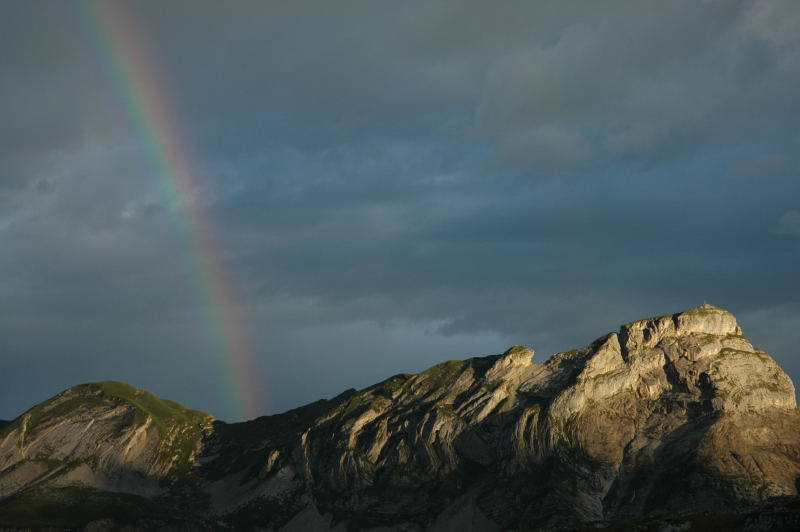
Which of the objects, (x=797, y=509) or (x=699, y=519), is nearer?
(x=797, y=509)

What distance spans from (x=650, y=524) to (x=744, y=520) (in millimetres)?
25148

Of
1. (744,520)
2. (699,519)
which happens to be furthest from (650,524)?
(744,520)

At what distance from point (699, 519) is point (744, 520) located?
1540 centimetres

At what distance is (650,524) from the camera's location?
194 meters

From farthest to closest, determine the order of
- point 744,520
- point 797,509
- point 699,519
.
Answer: point 699,519
point 744,520
point 797,509

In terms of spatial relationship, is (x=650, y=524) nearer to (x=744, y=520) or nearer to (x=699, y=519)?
(x=699, y=519)

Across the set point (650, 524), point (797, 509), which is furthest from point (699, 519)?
point (797, 509)

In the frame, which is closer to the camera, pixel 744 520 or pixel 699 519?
pixel 744 520

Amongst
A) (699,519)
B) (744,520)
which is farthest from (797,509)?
(699,519)

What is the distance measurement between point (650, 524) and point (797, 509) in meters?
38.6

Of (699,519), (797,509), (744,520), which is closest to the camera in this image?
(797,509)

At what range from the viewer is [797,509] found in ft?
534

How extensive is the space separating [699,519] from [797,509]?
28850 mm

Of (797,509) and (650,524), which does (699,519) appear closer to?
(650,524)
